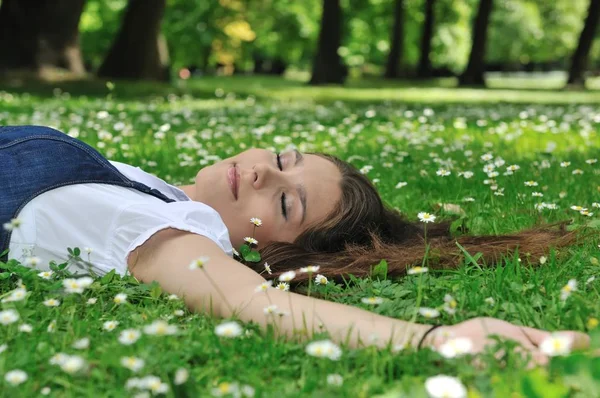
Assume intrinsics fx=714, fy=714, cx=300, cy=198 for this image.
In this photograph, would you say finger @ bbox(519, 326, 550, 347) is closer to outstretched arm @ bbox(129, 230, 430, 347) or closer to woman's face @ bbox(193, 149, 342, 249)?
outstretched arm @ bbox(129, 230, 430, 347)

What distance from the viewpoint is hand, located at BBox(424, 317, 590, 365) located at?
2.30m

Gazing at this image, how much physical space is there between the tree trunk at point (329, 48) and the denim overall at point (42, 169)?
2245 centimetres

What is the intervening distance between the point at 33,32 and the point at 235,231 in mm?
14906

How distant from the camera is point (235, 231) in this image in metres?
3.50

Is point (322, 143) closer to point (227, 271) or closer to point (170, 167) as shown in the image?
point (170, 167)

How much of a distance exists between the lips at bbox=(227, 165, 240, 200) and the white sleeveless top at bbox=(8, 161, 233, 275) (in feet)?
1.10

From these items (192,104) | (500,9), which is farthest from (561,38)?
(192,104)

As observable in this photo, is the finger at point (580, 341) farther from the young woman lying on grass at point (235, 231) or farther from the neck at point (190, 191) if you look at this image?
the neck at point (190, 191)

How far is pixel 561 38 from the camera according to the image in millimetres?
63406

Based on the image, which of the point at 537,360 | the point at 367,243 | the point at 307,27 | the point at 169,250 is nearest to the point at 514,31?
the point at 307,27

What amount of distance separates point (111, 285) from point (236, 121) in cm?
726

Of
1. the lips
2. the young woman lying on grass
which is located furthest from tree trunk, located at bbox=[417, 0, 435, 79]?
the lips

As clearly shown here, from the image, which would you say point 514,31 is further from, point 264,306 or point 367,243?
point 264,306

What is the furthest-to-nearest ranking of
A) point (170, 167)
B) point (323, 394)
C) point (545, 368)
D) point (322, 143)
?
1. point (322, 143)
2. point (170, 167)
3. point (545, 368)
4. point (323, 394)
